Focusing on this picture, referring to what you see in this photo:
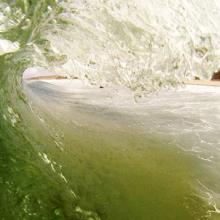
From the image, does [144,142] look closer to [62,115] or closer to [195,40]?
[62,115]

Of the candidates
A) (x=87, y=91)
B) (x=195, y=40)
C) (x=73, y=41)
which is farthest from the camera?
(x=87, y=91)

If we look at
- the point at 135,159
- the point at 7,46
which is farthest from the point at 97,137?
the point at 7,46

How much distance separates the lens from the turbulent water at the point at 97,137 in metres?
3.06

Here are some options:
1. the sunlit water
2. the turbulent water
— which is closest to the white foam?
the turbulent water

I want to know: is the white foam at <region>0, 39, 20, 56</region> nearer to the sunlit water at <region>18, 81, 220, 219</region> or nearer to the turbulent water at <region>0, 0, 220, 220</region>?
the turbulent water at <region>0, 0, 220, 220</region>

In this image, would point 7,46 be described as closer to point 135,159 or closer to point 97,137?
point 135,159

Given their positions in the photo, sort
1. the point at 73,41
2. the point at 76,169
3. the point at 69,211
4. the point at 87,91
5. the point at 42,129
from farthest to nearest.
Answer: the point at 87,91
the point at 42,129
the point at 76,169
the point at 73,41
the point at 69,211

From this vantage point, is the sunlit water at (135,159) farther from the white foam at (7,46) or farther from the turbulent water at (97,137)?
the white foam at (7,46)

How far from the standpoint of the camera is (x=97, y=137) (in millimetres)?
5793

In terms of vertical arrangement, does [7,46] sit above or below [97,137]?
above

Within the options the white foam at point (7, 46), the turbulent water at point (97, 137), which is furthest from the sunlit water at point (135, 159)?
the white foam at point (7, 46)

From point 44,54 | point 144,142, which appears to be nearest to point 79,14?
point 44,54

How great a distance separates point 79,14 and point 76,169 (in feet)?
5.91

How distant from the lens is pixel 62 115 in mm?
7188
